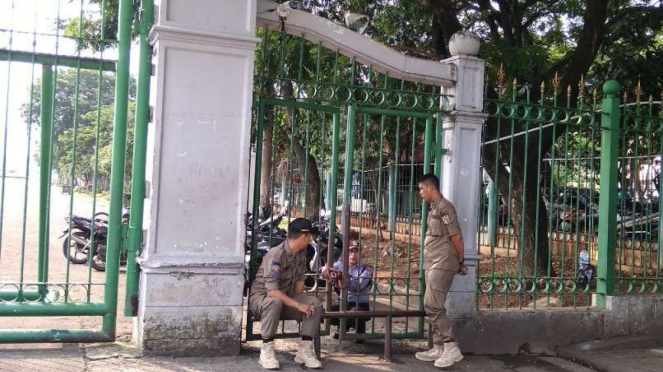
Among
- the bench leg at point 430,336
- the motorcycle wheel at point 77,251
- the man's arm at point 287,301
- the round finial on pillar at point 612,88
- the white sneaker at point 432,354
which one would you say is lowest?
the white sneaker at point 432,354

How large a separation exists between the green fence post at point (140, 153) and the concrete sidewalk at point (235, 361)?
39cm

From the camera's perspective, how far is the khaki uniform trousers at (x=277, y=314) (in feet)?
14.6

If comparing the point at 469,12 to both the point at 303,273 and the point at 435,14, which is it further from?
the point at 303,273

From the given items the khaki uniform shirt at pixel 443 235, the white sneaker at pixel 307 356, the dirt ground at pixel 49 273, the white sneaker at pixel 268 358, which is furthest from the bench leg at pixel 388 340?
the dirt ground at pixel 49 273

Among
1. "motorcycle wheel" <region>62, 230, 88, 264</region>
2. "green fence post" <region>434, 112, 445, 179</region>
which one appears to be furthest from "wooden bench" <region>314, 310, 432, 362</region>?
"motorcycle wheel" <region>62, 230, 88, 264</region>

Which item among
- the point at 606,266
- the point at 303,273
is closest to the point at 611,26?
the point at 606,266

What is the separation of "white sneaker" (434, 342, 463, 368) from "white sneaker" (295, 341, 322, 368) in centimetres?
99

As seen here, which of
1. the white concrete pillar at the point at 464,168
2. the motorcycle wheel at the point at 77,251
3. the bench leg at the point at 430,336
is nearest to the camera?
the bench leg at the point at 430,336

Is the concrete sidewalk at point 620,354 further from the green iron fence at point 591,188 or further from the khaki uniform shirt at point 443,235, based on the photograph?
the khaki uniform shirt at point 443,235

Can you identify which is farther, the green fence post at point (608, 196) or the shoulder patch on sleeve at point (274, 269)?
the green fence post at point (608, 196)

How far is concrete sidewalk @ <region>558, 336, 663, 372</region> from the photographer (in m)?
5.30

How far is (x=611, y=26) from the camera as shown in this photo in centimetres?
910

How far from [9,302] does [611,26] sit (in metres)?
8.59

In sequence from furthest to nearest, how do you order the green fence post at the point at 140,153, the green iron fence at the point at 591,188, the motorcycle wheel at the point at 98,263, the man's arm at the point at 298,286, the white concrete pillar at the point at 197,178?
the motorcycle wheel at the point at 98,263 < the green iron fence at the point at 591,188 < the man's arm at the point at 298,286 < the green fence post at the point at 140,153 < the white concrete pillar at the point at 197,178
